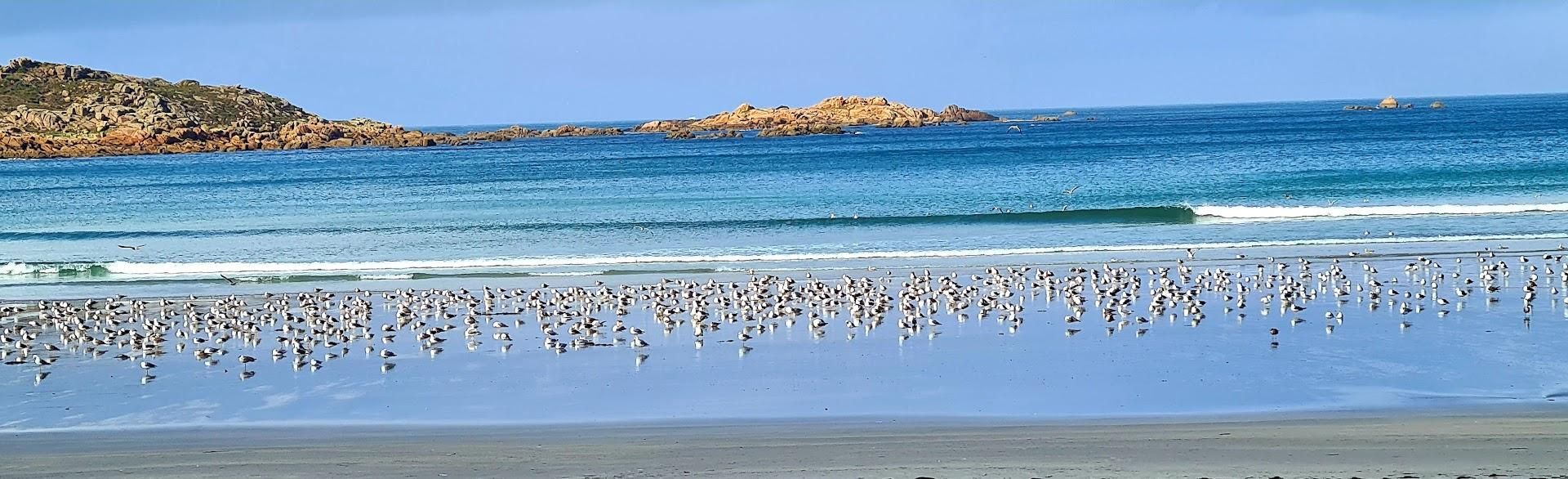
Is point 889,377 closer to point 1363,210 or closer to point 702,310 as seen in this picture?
point 702,310

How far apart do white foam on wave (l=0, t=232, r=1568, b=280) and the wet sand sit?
1737 centimetres

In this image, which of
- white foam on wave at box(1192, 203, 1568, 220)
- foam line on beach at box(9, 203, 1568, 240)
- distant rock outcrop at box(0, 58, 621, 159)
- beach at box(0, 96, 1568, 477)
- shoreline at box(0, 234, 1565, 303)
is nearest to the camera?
beach at box(0, 96, 1568, 477)

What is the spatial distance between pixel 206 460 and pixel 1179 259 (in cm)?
1992

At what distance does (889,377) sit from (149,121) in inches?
4647

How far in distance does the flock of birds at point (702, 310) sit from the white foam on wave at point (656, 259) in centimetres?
526

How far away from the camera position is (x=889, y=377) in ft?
51.3

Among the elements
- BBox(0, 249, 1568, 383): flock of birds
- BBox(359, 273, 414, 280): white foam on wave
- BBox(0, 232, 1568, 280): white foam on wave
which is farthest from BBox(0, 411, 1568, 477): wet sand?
BBox(0, 232, 1568, 280): white foam on wave

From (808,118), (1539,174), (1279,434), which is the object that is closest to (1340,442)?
(1279,434)

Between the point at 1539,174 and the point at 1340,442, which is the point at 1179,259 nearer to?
the point at 1340,442

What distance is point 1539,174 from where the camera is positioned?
4816 cm

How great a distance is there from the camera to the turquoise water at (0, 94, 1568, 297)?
1276 inches

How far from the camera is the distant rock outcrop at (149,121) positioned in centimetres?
10862

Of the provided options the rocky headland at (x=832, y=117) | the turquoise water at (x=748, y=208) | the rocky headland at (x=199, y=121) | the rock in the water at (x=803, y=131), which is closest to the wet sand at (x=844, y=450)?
the turquoise water at (x=748, y=208)

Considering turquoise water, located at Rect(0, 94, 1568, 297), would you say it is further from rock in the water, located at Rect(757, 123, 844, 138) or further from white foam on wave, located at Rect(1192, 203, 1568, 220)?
rock in the water, located at Rect(757, 123, 844, 138)
